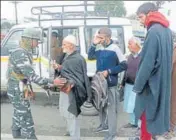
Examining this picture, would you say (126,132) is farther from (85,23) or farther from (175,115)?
(85,23)

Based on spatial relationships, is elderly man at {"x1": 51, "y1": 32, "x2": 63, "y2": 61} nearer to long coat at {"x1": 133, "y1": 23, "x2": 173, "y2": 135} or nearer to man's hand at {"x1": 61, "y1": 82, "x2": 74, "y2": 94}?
man's hand at {"x1": 61, "y1": 82, "x2": 74, "y2": 94}

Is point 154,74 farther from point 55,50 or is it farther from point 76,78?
point 55,50

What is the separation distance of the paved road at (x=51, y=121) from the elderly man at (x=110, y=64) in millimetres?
549

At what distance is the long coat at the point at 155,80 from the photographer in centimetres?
326

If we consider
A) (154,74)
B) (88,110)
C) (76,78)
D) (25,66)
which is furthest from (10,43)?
(154,74)

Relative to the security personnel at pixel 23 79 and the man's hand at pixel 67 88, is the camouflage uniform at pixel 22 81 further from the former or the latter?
the man's hand at pixel 67 88

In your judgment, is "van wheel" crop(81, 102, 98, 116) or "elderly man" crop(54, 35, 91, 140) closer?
"elderly man" crop(54, 35, 91, 140)

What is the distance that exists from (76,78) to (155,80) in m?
1.53

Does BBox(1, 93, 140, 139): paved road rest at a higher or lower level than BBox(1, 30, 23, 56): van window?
lower

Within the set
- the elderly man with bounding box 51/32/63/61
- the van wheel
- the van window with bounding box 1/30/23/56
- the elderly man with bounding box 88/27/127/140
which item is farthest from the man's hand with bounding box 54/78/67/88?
the van window with bounding box 1/30/23/56

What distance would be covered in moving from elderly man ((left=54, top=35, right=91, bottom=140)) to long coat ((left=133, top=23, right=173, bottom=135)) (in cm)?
127

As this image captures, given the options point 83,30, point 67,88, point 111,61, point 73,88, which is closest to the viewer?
point 67,88

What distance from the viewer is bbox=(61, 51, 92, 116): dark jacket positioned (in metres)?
4.57

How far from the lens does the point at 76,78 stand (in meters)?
4.61
